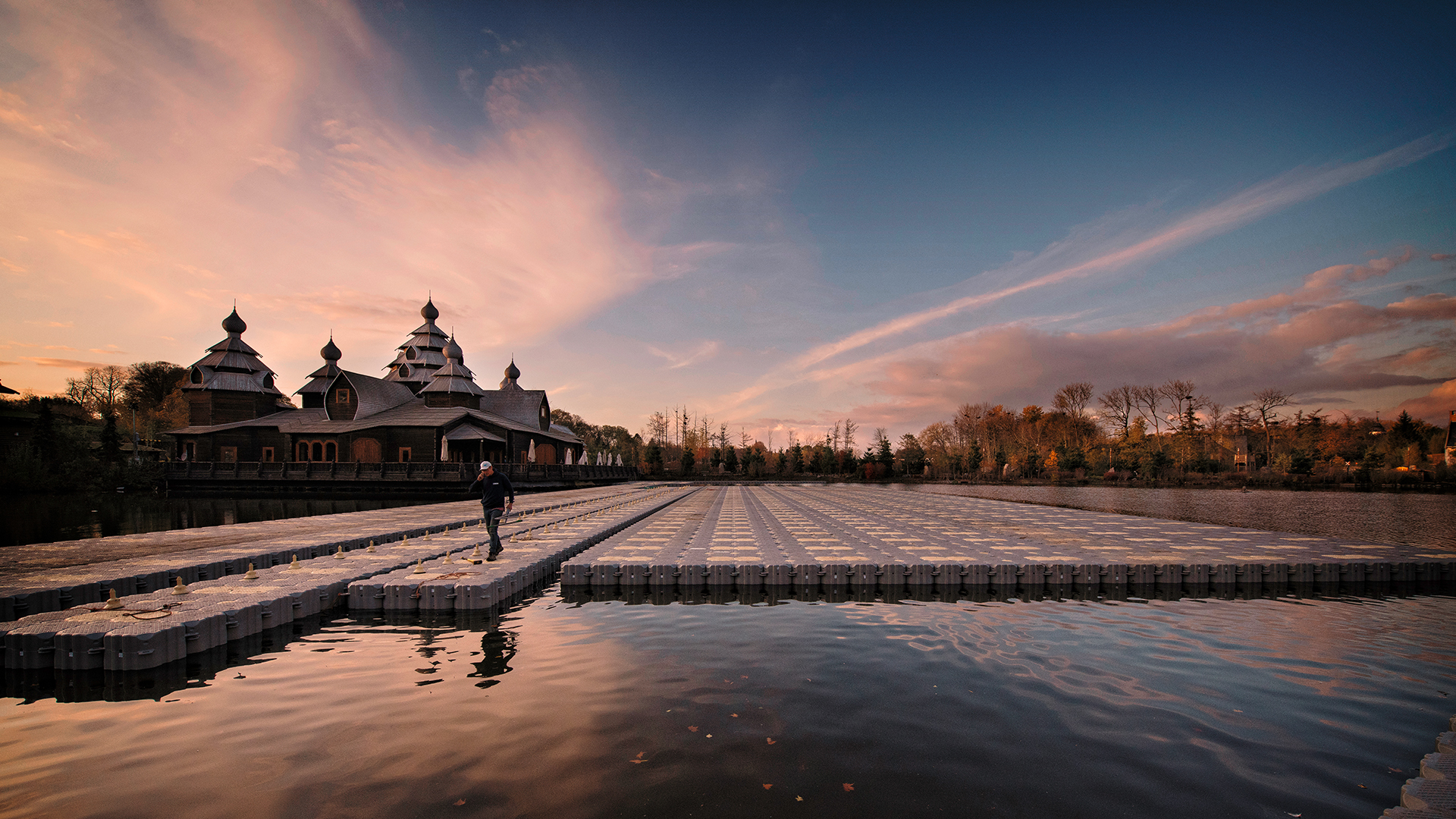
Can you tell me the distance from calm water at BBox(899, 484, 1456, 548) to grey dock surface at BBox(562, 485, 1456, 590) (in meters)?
5.68

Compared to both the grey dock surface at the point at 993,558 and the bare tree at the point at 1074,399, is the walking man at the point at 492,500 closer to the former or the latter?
the grey dock surface at the point at 993,558

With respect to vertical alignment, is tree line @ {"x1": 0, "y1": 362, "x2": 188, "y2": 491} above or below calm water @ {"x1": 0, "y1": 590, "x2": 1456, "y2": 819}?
above

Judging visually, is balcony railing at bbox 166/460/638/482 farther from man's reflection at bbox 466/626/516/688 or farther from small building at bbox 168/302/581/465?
man's reflection at bbox 466/626/516/688

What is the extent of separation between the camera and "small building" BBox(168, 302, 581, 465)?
163 ft

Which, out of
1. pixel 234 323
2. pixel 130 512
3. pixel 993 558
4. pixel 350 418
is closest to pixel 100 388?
pixel 234 323

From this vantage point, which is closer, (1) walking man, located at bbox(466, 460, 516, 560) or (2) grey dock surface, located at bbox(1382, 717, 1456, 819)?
(2) grey dock surface, located at bbox(1382, 717, 1456, 819)

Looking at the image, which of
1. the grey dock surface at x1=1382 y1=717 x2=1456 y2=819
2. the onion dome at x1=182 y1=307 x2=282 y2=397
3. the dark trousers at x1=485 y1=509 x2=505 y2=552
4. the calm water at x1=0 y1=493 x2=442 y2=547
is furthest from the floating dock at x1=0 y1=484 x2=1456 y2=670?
the onion dome at x1=182 y1=307 x2=282 y2=397

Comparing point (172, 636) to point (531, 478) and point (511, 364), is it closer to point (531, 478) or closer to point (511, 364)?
point (531, 478)

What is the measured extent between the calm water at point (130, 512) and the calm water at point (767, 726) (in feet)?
66.0

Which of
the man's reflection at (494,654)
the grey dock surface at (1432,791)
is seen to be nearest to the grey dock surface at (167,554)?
the man's reflection at (494,654)

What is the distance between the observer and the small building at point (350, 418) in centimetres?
4981

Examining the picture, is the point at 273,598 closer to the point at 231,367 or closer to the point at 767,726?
the point at 767,726

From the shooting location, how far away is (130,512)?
31.7 metres

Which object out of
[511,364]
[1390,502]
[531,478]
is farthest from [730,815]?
[511,364]
